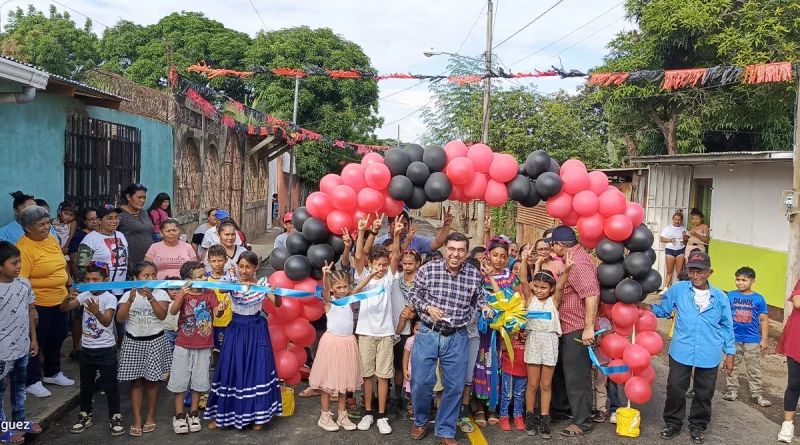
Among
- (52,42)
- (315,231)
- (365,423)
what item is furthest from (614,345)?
(52,42)

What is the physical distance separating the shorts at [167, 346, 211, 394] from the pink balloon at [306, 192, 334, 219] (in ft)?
4.84

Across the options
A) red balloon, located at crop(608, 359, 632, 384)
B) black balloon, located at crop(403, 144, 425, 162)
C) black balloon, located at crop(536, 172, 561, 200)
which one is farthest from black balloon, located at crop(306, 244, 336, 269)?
red balloon, located at crop(608, 359, 632, 384)

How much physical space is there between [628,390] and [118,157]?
8.06m

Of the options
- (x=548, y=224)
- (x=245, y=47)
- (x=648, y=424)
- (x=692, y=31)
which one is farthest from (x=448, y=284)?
(x=245, y=47)

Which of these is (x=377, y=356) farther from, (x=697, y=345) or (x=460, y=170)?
(x=697, y=345)

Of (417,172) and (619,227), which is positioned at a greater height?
(417,172)

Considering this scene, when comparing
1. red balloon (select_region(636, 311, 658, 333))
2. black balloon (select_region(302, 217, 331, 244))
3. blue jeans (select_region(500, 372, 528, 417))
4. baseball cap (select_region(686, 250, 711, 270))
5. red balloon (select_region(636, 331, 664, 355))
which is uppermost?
black balloon (select_region(302, 217, 331, 244))

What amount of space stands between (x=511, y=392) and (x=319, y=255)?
79.7 inches

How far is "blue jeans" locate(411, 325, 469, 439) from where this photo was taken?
5.04 metres

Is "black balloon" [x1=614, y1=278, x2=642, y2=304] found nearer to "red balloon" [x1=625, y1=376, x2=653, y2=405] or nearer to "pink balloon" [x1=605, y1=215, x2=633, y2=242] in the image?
"pink balloon" [x1=605, y1=215, x2=633, y2=242]

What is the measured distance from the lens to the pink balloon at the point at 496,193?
18.8 feet

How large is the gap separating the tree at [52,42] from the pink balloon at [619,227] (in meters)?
30.1

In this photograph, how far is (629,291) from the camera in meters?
5.45

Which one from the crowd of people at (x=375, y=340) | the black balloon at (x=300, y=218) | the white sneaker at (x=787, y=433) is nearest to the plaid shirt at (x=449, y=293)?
the crowd of people at (x=375, y=340)
